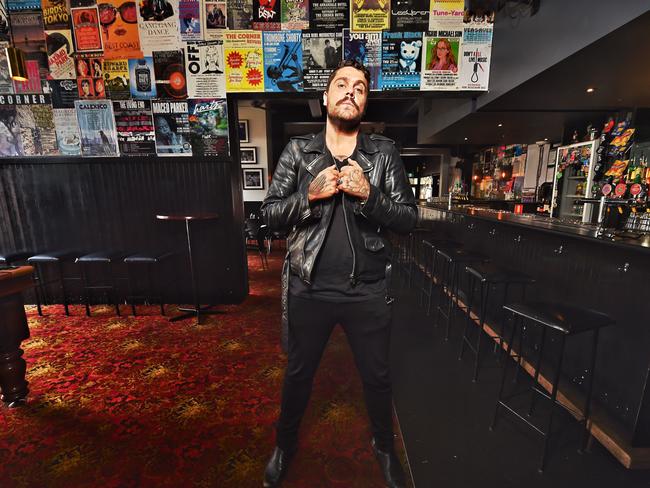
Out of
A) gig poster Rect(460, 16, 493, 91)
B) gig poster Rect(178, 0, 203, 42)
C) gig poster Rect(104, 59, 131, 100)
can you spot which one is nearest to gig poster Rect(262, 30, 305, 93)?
gig poster Rect(178, 0, 203, 42)

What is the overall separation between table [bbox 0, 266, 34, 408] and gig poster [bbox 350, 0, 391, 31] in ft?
11.1

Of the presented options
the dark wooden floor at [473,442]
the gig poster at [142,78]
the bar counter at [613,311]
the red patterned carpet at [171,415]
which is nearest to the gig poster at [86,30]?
the gig poster at [142,78]

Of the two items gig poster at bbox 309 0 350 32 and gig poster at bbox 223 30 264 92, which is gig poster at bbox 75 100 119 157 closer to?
gig poster at bbox 223 30 264 92

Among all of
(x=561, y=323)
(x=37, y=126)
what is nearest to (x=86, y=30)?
(x=37, y=126)

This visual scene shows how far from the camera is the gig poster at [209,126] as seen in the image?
3.37 metres

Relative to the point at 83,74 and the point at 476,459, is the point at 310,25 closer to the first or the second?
the point at 83,74

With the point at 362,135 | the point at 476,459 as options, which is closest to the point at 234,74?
the point at 362,135

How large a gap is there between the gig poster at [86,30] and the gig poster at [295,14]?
1.93 meters

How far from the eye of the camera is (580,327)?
1.46 m

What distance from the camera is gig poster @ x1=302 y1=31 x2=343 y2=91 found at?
3135 mm

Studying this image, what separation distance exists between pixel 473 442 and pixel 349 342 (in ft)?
3.40

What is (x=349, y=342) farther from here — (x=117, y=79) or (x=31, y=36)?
(x=31, y=36)

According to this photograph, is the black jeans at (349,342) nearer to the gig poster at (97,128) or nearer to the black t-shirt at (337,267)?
the black t-shirt at (337,267)

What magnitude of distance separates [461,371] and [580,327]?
3.57ft
